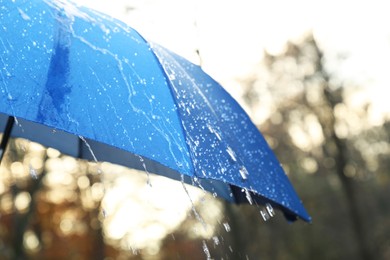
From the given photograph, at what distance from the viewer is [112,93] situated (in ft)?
6.53

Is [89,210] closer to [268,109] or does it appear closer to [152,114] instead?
[268,109]

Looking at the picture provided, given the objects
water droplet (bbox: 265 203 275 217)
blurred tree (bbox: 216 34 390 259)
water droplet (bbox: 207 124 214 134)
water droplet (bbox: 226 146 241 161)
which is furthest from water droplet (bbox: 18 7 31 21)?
blurred tree (bbox: 216 34 390 259)

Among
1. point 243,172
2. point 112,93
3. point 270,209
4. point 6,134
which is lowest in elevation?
point 6,134

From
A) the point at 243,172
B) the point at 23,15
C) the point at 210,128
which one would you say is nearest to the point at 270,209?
the point at 243,172

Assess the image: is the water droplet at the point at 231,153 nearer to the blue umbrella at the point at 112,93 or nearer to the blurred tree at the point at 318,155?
the blue umbrella at the point at 112,93

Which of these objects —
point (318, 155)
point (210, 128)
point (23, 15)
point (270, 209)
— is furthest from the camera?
point (318, 155)

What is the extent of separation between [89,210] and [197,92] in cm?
1454

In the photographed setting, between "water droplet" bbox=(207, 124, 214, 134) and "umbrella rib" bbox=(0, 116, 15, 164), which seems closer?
"water droplet" bbox=(207, 124, 214, 134)

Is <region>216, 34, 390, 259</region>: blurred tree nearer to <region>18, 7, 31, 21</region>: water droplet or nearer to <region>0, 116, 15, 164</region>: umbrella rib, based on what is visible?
<region>0, 116, 15, 164</region>: umbrella rib

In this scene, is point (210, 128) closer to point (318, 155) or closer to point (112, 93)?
point (112, 93)

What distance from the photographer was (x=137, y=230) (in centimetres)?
1953

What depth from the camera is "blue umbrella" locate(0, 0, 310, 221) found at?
1.83m

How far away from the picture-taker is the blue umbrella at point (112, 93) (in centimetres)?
183

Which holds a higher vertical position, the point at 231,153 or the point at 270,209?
the point at 231,153
